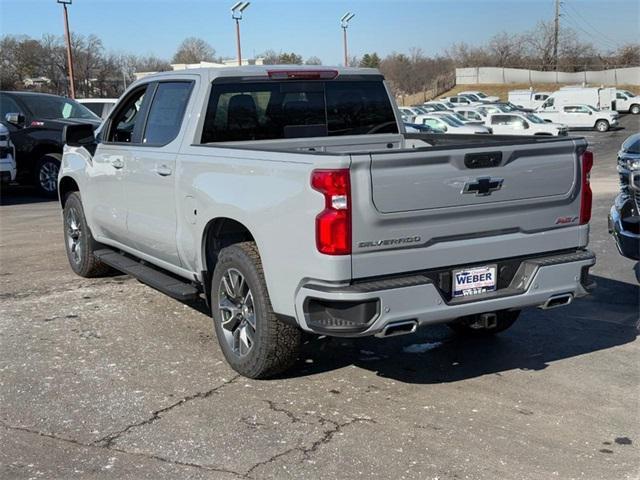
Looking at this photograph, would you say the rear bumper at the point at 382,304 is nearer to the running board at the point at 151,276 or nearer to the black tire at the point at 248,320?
the black tire at the point at 248,320

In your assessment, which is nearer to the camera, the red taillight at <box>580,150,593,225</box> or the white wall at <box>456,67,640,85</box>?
the red taillight at <box>580,150,593,225</box>

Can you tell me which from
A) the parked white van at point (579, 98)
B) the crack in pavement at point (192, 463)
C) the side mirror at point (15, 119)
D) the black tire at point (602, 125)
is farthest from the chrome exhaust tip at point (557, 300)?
the parked white van at point (579, 98)

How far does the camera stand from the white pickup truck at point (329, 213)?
3.88 metres

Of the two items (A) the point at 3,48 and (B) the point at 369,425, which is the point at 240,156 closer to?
(B) the point at 369,425

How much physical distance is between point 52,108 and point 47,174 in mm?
1397

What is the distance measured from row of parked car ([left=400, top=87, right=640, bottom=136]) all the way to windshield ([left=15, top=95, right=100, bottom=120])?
15470mm

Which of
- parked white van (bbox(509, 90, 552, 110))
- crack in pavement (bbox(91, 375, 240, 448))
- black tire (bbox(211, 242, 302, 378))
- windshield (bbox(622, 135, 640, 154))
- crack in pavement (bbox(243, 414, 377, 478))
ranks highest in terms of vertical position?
parked white van (bbox(509, 90, 552, 110))

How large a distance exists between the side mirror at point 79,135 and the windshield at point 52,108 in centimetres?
852

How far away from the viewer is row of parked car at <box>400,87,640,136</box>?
32.8 metres

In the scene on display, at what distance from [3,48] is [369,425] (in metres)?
60.8

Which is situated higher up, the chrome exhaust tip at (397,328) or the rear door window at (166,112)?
the rear door window at (166,112)

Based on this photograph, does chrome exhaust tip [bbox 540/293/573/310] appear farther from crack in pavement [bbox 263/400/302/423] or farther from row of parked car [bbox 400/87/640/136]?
row of parked car [bbox 400/87/640/136]

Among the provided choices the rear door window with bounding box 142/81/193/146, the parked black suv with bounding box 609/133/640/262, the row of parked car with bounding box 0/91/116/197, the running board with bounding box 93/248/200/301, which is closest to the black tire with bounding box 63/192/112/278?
the running board with bounding box 93/248/200/301

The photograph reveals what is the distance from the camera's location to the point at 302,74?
5.64 m
